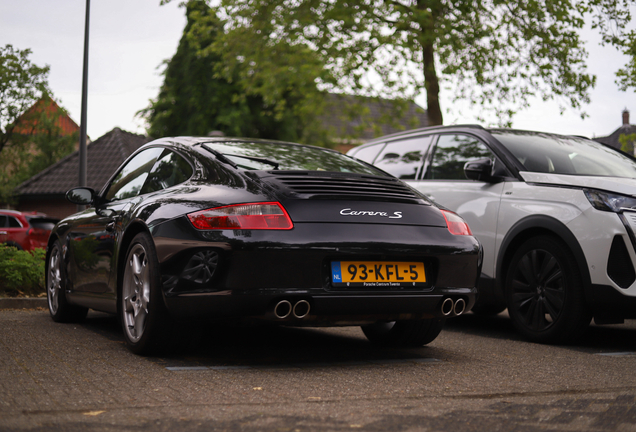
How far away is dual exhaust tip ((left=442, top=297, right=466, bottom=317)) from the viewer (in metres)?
4.69

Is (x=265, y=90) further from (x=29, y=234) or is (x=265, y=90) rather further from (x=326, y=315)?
(x=326, y=315)

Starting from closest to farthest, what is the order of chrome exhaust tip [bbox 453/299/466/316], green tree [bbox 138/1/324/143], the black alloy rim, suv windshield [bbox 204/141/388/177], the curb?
1. chrome exhaust tip [bbox 453/299/466/316]
2. suv windshield [bbox 204/141/388/177]
3. the black alloy rim
4. the curb
5. green tree [bbox 138/1/324/143]

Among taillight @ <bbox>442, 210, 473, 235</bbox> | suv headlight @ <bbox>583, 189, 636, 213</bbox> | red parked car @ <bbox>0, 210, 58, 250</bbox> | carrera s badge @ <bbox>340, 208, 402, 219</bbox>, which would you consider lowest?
red parked car @ <bbox>0, 210, 58, 250</bbox>

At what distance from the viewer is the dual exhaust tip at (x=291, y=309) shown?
4.20 metres

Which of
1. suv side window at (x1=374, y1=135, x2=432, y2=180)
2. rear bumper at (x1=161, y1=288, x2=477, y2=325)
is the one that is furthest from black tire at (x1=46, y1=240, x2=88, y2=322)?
suv side window at (x1=374, y1=135, x2=432, y2=180)

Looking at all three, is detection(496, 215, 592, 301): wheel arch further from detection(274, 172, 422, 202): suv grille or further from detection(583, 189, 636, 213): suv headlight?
detection(274, 172, 422, 202): suv grille

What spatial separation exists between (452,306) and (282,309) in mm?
1169

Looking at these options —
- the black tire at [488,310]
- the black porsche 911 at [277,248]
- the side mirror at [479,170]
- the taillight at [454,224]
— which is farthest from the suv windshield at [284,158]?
the black tire at [488,310]

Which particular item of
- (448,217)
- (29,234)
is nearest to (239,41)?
(29,234)

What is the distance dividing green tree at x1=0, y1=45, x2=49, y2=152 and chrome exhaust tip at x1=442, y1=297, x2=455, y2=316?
2050 cm

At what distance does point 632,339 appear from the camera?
6473 mm

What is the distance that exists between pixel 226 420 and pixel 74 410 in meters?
0.70

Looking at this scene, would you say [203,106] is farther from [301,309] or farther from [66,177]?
[301,309]

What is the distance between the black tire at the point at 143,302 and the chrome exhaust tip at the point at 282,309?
0.72m
